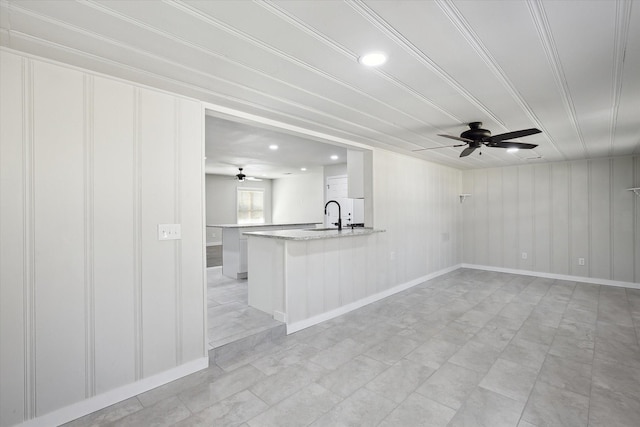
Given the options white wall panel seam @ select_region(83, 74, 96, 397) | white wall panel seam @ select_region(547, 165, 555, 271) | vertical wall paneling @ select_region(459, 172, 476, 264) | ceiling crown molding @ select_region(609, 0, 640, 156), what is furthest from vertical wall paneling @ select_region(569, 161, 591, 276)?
white wall panel seam @ select_region(83, 74, 96, 397)

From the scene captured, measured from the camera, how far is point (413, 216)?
5.37 meters

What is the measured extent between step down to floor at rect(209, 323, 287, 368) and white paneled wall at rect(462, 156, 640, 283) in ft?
17.5

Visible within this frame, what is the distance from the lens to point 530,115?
3076mm

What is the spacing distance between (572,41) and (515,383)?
2366 millimetres

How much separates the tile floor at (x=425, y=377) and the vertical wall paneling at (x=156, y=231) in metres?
0.35

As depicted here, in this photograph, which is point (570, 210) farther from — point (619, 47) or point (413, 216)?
point (619, 47)

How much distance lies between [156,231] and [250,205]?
8.70 meters

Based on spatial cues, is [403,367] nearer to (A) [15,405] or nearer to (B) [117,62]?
(A) [15,405]

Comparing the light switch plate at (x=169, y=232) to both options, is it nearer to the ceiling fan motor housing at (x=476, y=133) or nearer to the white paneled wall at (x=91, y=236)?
the white paneled wall at (x=91, y=236)

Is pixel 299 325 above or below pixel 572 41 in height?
below

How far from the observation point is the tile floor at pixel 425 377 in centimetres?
199

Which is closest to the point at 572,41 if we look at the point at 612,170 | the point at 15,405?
the point at 15,405

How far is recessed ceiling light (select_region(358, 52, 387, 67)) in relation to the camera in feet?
6.16

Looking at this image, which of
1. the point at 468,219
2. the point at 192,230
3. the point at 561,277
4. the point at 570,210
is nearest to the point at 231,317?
the point at 192,230
